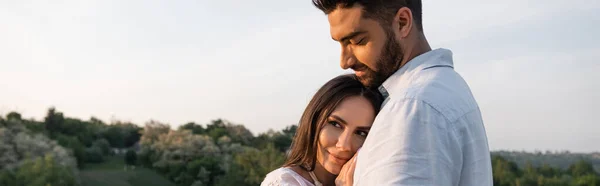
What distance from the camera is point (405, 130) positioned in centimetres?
123

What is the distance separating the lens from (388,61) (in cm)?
149

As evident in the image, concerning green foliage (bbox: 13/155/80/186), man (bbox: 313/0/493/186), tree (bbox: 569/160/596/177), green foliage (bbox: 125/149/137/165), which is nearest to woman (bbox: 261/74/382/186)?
man (bbox: 313/0/493/186)

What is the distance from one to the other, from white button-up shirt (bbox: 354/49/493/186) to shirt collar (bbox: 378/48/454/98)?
0.06m

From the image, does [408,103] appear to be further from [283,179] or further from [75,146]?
[75,146]

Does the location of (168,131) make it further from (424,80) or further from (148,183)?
(424,80)

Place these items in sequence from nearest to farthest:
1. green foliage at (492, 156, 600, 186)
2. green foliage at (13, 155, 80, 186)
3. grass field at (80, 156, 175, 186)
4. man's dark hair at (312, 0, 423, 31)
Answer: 1. man's dark hair at (312, 0, 423, 31)
2. green foliage at (13, 155, 80, 186)
3. grass field at (80, 156, 175, 186)
4. green foliage at (492, 156, 600, 186)

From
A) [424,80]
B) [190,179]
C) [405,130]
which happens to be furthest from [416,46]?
[190,179]

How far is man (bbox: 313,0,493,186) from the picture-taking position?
4.02 ft

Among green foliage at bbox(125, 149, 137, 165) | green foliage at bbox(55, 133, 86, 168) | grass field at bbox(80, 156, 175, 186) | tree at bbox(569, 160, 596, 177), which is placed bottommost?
tree at bbox(569, 160, 596, 177)

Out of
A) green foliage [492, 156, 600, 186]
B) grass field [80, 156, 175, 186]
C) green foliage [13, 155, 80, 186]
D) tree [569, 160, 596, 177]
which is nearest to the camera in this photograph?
green foliage [13, 155, 80, 186]

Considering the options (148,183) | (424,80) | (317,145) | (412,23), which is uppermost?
(412,23)

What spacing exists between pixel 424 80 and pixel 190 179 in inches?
1362

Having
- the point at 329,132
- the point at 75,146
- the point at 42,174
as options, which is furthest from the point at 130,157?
the point at 329,132

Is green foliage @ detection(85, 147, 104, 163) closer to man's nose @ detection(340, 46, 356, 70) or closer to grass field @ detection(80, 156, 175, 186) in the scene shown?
grass field @ detection(80, 156, 175, 186)
